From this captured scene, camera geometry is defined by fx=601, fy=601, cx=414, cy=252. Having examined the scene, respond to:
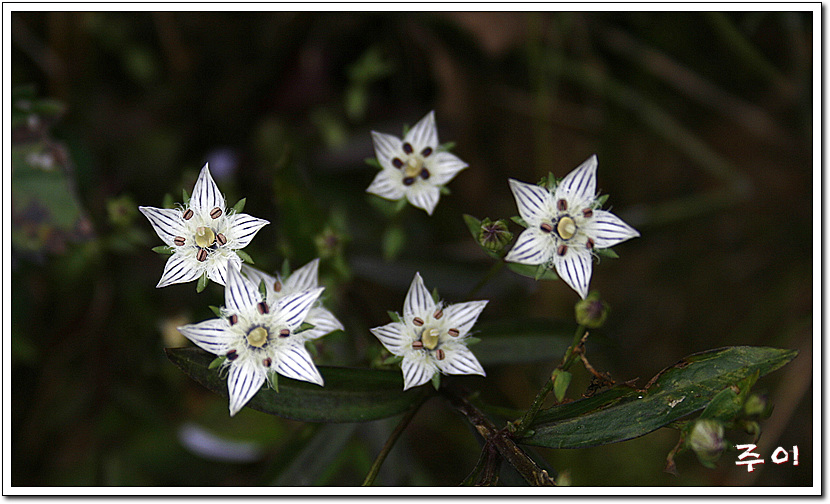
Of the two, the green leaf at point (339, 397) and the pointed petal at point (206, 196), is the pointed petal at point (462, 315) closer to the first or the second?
the green leaf at point (339, 397)

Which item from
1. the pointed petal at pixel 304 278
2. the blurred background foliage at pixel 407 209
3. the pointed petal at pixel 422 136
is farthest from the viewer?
the blurred background foliage at pixel 407 209

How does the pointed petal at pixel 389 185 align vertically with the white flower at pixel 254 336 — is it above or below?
above

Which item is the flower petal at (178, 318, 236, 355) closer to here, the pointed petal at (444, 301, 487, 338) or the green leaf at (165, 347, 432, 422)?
the green leaf at (165, 347, 432, 422)

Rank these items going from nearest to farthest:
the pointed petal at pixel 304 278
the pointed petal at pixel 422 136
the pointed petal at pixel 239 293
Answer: the pointed petal at pixel 239 293
the pointed petal at pixel 304 278
the pointed petal at pixel 422 136

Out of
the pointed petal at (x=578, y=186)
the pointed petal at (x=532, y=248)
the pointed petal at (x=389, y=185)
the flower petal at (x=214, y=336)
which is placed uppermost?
the pointed petal at (x=389, y=185)

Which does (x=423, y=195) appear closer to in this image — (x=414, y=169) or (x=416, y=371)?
(x=414, y=169)

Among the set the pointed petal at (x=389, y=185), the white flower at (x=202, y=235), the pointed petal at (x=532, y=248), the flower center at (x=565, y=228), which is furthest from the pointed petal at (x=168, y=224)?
the flower center at (x=565, y=228)

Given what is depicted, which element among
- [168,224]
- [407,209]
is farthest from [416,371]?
[407,209]
